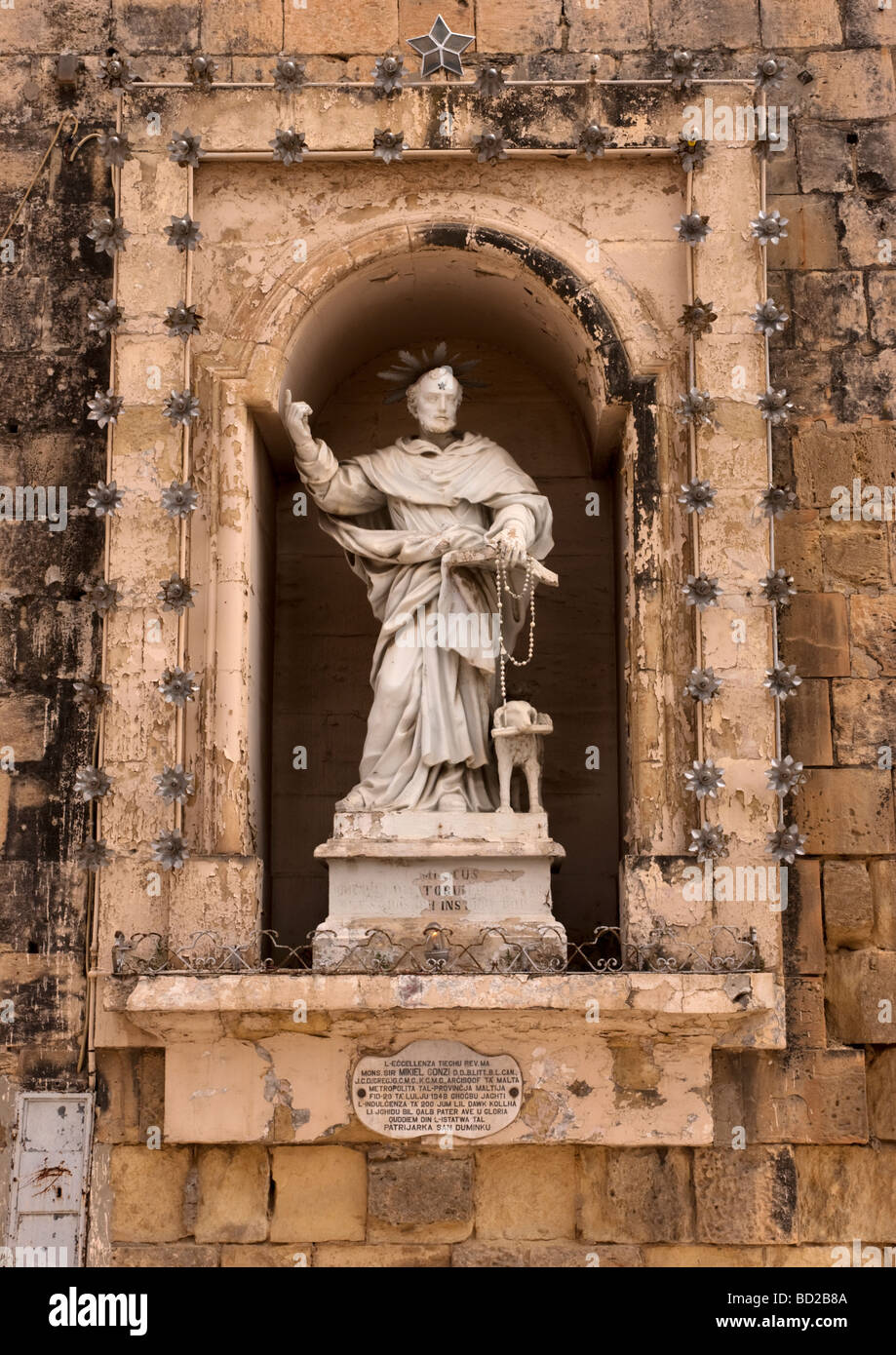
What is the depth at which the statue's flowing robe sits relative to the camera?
7242 mm

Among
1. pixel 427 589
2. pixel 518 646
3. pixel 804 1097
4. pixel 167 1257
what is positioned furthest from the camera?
pixel 518 646

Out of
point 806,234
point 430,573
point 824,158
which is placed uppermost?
point 824,158

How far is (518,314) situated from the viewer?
7.91 meters

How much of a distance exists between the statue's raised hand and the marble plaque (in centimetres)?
241

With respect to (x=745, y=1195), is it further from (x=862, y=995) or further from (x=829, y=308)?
(x=829, y=308)

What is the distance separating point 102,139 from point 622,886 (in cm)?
375

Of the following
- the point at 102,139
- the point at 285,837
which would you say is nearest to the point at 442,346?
the point at 102,139

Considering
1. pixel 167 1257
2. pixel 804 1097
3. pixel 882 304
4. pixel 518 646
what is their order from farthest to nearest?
pixel 518 646
pixel 882 304
pixel 804 1097
pixel 167 1257

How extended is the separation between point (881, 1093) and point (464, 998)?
171 centimetres

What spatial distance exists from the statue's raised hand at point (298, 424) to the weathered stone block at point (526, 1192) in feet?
9.35

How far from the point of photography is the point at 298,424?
726cm

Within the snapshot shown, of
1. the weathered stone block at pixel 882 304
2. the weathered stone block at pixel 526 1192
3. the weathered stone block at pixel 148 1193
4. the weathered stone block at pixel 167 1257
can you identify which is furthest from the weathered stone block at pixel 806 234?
the weathered stone block at pixel 167 1257

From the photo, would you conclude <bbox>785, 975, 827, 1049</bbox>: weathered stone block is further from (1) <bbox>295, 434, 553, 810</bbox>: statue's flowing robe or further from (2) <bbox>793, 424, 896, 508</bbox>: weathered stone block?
(2) <bbox>793, 424, 896, 508</bbox>: weathered stone block

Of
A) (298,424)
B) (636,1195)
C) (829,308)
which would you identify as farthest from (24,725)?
(829,308)
